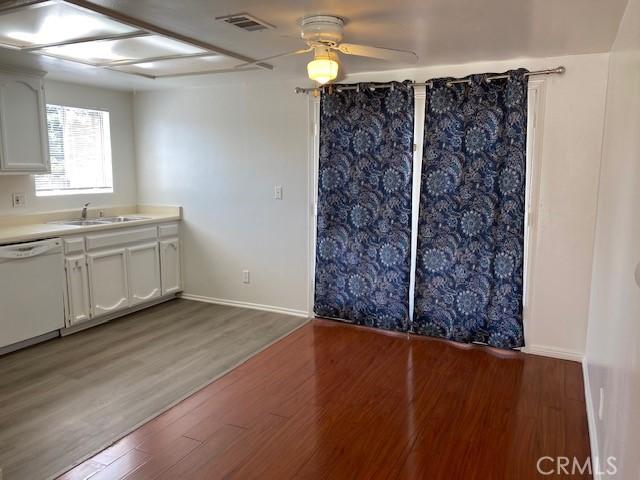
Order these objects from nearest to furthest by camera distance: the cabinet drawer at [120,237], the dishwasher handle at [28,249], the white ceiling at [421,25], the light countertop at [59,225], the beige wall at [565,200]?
the white ceiling at [421,25], the beige wall at [565,200], the dishwasher handle at [28,249], the light countertop at [59,225], the cabinet drawer at [120,237]

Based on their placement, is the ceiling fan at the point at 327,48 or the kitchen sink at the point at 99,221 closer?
the ceiling fan at the point at 327,48

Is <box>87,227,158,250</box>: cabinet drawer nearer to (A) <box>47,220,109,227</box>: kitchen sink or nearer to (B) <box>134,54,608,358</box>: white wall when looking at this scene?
(A) <box>47,220,109,227</box>: kitchen sink

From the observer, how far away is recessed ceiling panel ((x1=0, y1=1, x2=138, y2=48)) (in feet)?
8.06

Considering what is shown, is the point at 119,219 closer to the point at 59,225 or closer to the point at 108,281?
the point at 59,225

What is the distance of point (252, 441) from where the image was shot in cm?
253

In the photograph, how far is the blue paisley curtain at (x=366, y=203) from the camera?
157 inches

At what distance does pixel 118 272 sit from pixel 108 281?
13 centimetres

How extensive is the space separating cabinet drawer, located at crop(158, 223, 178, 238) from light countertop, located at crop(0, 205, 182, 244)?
0.19 ft

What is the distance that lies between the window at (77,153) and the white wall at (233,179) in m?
0.38

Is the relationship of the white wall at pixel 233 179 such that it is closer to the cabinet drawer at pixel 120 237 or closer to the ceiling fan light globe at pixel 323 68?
the cabinet drawer at pixel 120 237

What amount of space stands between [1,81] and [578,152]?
4.37m

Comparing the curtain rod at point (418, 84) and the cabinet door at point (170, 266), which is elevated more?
the curtain rod at point (418, 84)

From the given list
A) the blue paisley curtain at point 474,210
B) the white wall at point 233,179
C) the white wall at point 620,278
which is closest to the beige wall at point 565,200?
the blue paisley curtain at point 474,210

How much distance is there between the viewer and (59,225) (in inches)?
169
